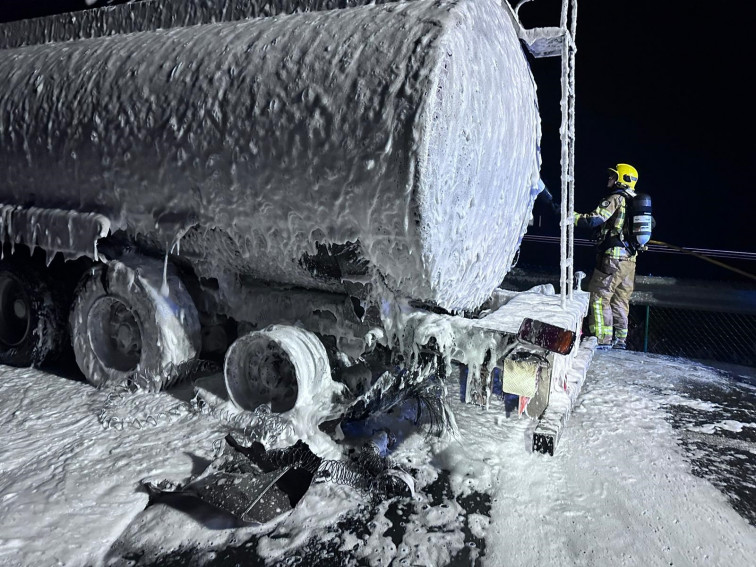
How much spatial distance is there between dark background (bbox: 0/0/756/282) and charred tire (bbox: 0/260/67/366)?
Answer: 6.60 m

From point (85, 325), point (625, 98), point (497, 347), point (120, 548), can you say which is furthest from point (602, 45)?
point (120, 548)

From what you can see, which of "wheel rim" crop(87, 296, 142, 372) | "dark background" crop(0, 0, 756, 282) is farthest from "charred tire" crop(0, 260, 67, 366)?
"dark background" crop(0, 0, 756, 282)

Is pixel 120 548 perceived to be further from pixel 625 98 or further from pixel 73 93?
pixel 625 98

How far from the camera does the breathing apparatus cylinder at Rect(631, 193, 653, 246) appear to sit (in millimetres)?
5141

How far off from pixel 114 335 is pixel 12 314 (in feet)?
3.89

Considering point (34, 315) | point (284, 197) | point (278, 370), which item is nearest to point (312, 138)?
point (284, 197)

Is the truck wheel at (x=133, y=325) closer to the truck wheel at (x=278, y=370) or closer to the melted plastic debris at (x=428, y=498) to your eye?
the melted plastic debris at (x=428, y=498)

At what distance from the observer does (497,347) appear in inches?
105

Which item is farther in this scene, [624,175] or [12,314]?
[624,175]

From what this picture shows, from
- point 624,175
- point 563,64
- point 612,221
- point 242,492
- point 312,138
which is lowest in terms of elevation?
point 242,492

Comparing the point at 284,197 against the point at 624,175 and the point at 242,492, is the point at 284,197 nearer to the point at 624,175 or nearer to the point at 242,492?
the point at 242,492

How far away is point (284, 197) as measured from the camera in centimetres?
266

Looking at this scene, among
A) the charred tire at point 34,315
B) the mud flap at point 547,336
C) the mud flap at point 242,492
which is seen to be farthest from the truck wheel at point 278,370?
the charred tire at point 34,315

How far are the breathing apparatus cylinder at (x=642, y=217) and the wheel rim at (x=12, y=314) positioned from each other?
5255 millimetres
